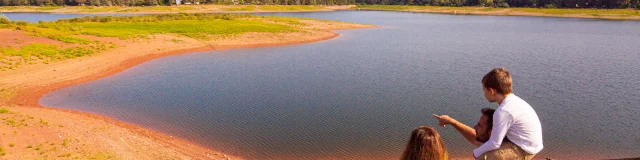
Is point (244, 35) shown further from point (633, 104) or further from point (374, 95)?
point (633, 104)

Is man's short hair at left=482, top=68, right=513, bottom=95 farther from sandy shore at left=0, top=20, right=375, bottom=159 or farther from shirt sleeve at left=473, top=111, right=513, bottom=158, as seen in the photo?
sandy shore at left=0, top=20, right=375, bottom=159

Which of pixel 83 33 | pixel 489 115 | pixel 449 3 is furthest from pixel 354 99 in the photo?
pixel 449 3

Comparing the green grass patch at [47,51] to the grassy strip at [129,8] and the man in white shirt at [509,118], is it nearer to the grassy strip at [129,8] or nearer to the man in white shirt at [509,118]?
the man in white shirt at [509,118]

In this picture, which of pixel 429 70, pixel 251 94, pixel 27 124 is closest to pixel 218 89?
pixel 251 94

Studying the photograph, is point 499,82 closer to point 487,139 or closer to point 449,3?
point 487,139

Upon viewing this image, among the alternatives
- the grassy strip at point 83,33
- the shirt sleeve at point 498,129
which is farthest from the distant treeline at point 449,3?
the shirt sleeve at point 498,129

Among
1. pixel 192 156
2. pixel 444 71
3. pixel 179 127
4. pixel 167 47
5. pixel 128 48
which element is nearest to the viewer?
pixel 192 156

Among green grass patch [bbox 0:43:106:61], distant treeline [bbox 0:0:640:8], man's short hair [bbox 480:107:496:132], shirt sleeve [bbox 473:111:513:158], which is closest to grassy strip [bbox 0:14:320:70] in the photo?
green grass patch [bbox 0:43:106:61]
